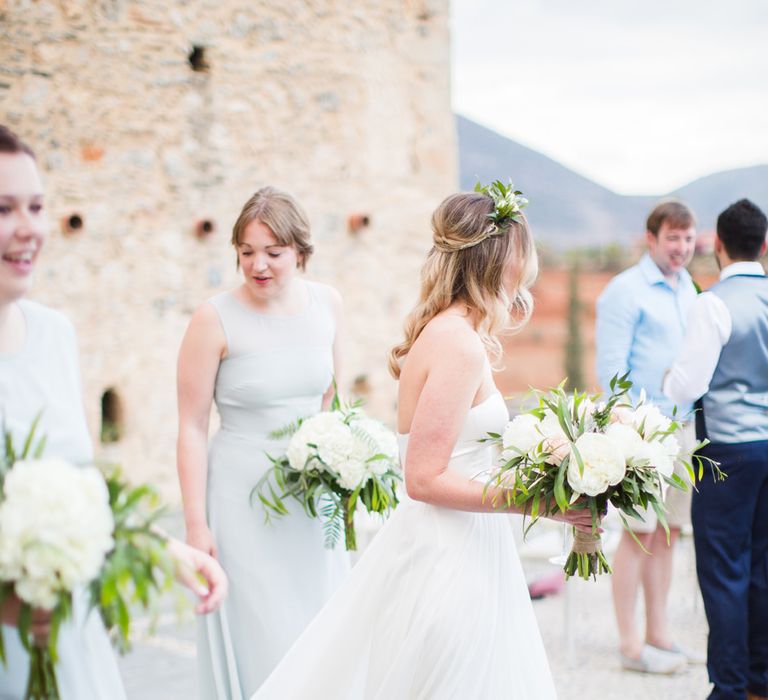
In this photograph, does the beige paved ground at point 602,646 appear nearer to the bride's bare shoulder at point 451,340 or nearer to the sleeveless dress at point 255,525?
the sleeveless dress at point 255,525

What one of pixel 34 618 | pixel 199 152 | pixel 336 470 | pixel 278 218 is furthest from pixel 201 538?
pixel 199 152

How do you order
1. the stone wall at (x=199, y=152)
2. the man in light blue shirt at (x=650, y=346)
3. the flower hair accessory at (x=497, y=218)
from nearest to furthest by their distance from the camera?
the flower hair accessory at (x=497, y=218)
the man in light blue shirt at (x=650, y=346)
the stone wall at (x=199, y=152)

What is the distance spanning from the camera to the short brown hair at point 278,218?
3.37 m

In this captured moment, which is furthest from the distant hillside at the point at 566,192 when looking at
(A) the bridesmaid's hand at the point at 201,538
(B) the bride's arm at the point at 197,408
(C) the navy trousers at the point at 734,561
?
(A) the bridesmaid's hand at the point at 201,538

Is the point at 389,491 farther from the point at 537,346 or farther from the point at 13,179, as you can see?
the point at 537,346

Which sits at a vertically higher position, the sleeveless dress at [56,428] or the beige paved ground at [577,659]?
the sleeveless dress at [56,428]

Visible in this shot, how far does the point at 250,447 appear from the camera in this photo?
348cm

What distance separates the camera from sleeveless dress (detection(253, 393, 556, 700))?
8.58 feet

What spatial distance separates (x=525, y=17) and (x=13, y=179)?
1258 cm

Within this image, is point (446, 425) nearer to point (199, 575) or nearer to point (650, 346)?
point (199, 575)

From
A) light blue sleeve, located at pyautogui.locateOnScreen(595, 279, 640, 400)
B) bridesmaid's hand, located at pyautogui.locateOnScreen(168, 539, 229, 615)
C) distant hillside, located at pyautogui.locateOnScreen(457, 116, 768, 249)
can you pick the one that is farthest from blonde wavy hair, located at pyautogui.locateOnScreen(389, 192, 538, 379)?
distant hillside, located at pyautogui.locateOnScreen(457, 116, 768, 249)

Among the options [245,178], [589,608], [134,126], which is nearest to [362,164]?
[245,178]

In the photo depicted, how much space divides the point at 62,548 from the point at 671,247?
12.9 ft

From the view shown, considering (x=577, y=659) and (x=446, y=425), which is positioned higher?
(x=446, y=425)
